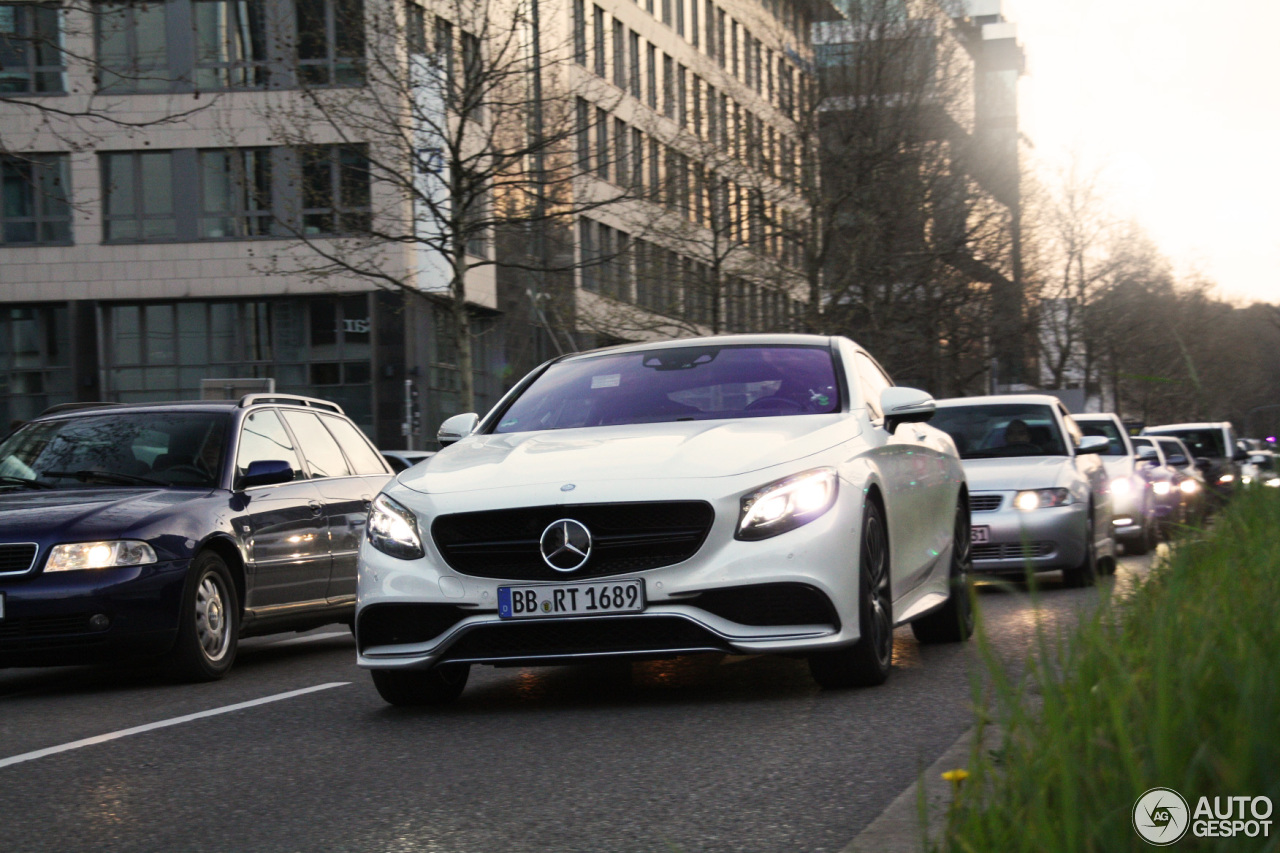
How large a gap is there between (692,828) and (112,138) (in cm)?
4097

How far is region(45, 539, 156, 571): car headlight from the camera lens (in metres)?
8.42

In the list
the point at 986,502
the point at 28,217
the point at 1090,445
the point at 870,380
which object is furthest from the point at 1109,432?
the point at 28,217

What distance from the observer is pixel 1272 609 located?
4035 mm

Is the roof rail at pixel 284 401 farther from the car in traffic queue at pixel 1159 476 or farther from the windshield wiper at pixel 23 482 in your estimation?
the car in traffic queue at pixel 1159 476

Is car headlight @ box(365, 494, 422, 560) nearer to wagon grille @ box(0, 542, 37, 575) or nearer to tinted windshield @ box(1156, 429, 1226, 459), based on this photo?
wagon grille @ box(0, 542, 37, 575)

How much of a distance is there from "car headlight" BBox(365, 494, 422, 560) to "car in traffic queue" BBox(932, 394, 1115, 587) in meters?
7.08

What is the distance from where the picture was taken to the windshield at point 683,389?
302 inches

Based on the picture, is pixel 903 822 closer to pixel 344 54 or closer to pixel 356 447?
pixel 356 447

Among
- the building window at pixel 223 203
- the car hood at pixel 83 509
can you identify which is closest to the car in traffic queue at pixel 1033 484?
the car hood at pixel 83 509

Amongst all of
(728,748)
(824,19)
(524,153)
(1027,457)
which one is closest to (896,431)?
(728,748)

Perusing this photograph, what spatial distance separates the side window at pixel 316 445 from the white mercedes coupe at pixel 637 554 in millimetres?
3860

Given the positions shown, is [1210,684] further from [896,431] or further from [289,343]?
[289,343]

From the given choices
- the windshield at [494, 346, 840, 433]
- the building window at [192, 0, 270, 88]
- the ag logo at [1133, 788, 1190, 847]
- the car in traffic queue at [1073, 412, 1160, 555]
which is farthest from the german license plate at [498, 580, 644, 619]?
the building window at [192, 0, 270, 88]

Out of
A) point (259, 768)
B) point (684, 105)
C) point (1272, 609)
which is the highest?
point (684, 105)
